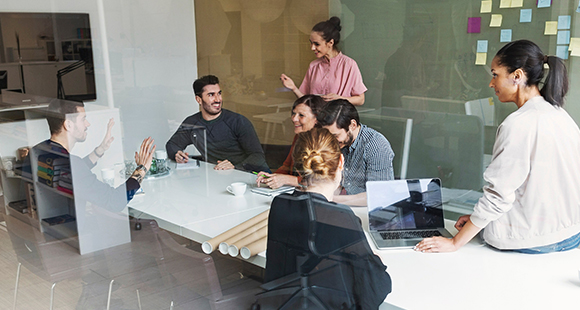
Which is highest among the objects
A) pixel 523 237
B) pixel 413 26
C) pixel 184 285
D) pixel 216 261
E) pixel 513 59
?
pixel 413 26

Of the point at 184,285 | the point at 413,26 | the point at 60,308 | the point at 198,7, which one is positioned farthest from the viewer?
the point at 60,308

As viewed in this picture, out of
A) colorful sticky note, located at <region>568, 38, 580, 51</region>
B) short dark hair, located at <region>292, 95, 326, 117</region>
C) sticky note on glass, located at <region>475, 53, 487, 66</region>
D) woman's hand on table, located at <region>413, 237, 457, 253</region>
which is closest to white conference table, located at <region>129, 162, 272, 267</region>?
short dark hair, located at <region>292, 95, 326, 117</region>

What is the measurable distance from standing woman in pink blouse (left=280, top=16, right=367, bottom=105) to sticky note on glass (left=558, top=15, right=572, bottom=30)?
1.89 ft

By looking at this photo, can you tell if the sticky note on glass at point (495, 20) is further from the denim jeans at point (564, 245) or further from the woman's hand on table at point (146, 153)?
the woman's hand on table at point (146, 153)

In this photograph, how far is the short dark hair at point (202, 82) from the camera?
5.93 feet

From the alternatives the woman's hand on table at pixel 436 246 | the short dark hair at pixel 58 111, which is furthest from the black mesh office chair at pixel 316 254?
the short dark hair at pixel 58 111

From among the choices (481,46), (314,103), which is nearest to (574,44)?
(481,46)

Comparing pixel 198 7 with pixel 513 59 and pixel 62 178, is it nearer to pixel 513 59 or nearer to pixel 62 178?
pixel 62 178

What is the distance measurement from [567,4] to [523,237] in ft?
2.05

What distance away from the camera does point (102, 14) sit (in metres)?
1.87

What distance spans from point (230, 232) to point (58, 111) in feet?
2.86

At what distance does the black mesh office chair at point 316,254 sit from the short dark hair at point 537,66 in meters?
0.61

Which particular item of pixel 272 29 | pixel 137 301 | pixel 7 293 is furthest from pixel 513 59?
pixel 7 293

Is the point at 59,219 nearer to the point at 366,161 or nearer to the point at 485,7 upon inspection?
the point at 366,161
